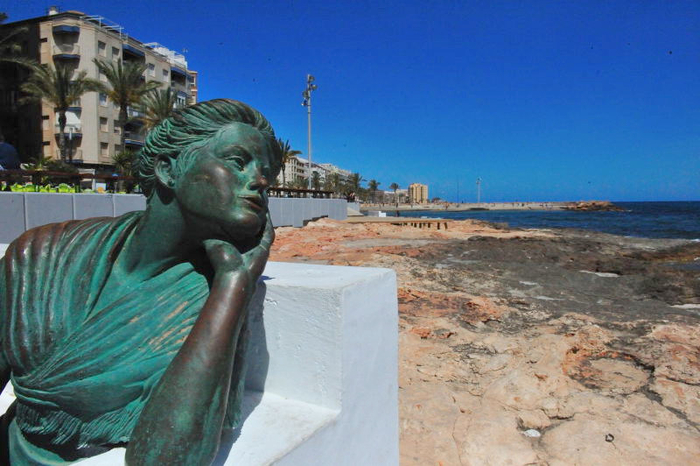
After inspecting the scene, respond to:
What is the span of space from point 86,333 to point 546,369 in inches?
139

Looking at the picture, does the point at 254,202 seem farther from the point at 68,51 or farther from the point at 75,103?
the point at 68,51

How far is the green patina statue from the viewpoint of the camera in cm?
112

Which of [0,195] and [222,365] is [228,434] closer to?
[222,365]

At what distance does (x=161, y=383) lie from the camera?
44.1 inches

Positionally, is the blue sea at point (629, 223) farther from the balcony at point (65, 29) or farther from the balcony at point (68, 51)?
the balcony at point (65, 29)

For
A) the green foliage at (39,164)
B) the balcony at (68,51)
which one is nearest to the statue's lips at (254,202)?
the green foliage at (39,164)

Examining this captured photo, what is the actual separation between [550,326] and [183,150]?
15.9 ft

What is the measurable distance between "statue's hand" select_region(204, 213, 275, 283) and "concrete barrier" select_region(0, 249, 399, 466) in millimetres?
297

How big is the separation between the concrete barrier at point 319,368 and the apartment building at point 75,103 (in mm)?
35505

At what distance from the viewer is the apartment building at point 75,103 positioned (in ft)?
105

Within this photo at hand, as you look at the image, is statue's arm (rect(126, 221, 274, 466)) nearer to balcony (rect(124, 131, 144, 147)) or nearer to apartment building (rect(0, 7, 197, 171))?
apartment building (rect(0, 7, 197, 171))

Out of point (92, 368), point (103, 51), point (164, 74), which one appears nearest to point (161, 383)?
point (92, 368)

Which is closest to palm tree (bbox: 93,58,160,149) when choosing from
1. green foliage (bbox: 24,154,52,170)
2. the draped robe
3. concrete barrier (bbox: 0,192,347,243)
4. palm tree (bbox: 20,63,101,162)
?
palm tree (bbox: 20,63,101,162)

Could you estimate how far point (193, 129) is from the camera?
1342 millimetres
